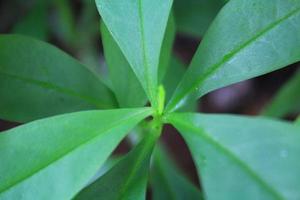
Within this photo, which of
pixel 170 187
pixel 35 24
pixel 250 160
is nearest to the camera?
pixel 250 160

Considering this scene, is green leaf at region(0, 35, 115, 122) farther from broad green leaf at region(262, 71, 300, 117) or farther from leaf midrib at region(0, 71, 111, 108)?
broad green leaf at region(262, 71, 300, 117)

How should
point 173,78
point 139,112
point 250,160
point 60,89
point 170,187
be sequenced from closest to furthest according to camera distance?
point 250,160 < point 139,112 < point 60,89 < point 170,187 < point 173,78

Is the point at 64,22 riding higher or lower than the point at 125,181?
higher

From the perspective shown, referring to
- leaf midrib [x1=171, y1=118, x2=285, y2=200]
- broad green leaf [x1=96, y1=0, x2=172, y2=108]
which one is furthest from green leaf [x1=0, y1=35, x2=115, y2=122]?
leaf midrib [x1=171, y1=118, x2=285, y2=200]

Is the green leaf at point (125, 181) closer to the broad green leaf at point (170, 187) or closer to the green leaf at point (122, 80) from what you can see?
the green leaf at point (122, 80)

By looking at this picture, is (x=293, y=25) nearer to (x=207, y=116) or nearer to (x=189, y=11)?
(x=207, y=116)

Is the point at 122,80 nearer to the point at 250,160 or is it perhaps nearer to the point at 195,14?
the point at 250,160

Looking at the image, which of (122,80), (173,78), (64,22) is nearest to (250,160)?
(122,80)
